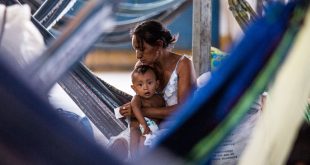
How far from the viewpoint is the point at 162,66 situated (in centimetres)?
174

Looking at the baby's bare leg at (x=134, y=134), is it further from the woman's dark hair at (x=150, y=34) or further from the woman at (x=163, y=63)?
the woman's dark hair at (x=150, y=34)

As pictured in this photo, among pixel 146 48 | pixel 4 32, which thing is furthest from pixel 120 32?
pixel 4 32

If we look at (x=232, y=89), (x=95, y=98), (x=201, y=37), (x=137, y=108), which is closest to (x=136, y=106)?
(x=137, y=108)

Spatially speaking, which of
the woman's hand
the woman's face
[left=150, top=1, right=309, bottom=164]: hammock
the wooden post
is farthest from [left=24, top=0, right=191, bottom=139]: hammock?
[left=150, top=1, right=309, bottom=164]: hammock

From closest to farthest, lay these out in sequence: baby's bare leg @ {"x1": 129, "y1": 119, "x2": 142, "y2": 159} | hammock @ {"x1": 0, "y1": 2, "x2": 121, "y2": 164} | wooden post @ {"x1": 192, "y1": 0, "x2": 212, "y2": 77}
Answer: hammock @ {"x1": 0, "y1": 2, "x2": 121, "y2": 164} < baby's bare leg @ {"x1": 129, "y1": 119, "x2": 142, "y2": 159} < wooden post @ {"x1": 192, "y1": 0, "x2": 212, "y2": 77}

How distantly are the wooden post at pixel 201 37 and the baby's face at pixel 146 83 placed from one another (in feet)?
0.76

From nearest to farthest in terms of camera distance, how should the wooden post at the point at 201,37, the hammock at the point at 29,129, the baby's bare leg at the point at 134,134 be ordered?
the hammock at the point at 29,129, the baby's bare leg at the point at 134,134, the wooden post at the point at 201,37

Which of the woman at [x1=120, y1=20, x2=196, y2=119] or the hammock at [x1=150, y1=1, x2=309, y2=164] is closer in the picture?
the hammock at [x1=150, y1=1, x2=309, y2=164]

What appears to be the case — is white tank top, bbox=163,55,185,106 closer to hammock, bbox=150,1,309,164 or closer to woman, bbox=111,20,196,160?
woman, bbox=111,20,196,160

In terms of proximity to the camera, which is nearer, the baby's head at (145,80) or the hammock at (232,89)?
the hammock at (232,89)

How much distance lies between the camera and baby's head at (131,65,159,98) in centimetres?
171

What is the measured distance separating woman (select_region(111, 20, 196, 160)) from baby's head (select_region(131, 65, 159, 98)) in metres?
0.02

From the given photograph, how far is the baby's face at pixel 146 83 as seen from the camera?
1.71 m

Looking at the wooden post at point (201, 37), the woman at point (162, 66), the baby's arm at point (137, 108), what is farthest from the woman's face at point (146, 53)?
the wooden post at point (201, 37)
